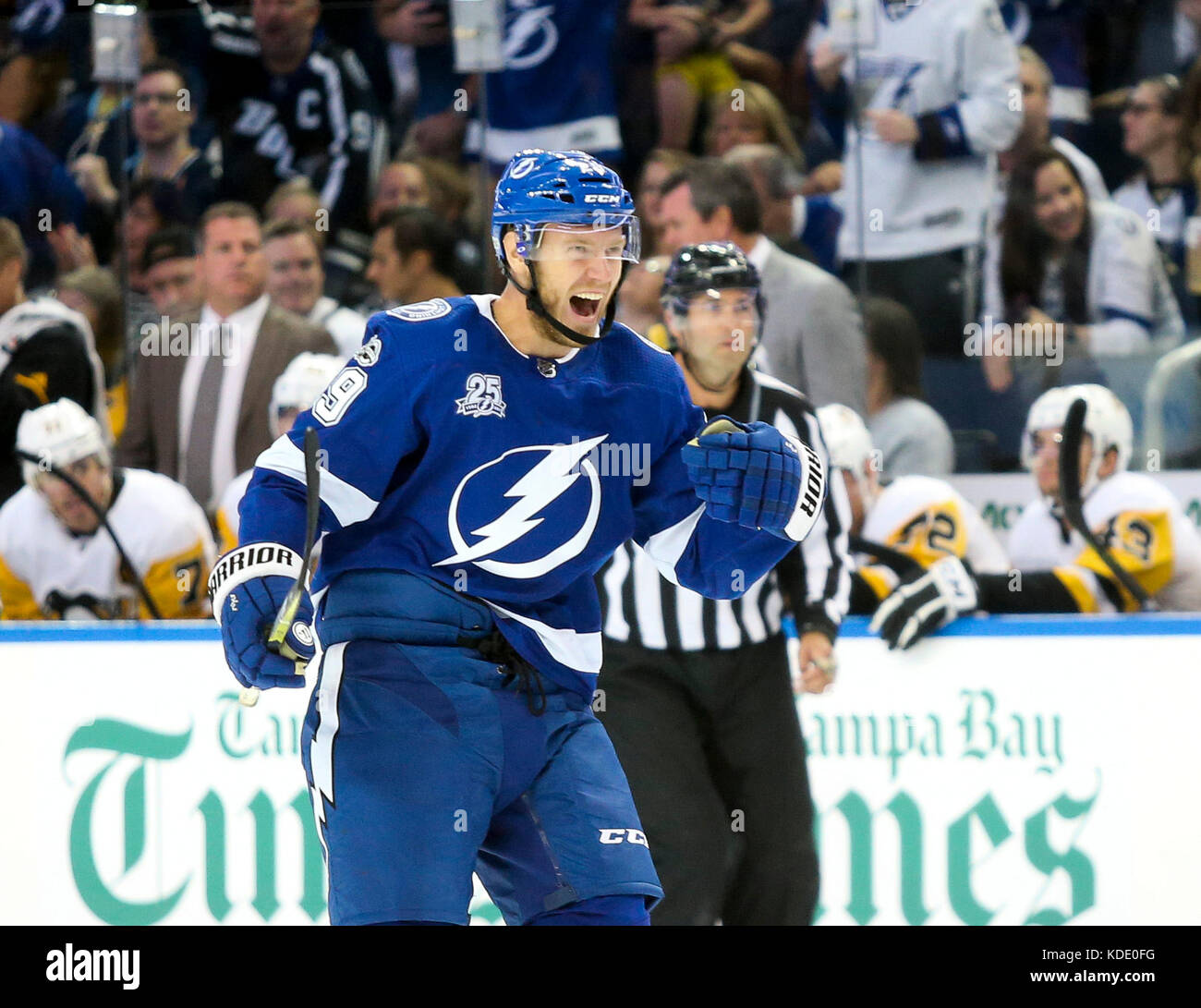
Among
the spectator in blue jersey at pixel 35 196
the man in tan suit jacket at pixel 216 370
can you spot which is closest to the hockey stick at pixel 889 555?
the man in tan suit jacket at pixel 216 370

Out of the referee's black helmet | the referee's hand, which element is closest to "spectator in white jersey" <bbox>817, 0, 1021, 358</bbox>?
the referee's black helmet

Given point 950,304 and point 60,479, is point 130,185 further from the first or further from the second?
point 950,304

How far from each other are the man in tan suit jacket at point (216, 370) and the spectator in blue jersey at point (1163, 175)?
2.14 m

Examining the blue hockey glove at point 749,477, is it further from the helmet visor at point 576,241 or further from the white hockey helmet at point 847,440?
the white hockey helmet at point 847,440

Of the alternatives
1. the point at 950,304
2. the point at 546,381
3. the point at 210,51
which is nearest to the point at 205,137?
the point at 210,51

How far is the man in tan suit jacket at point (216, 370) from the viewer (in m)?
5.22

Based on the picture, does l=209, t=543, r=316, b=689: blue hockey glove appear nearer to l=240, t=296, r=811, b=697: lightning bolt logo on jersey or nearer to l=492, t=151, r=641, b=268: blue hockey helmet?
l=240, t=296, r=811, b=697: lightning bolt logo on jersey

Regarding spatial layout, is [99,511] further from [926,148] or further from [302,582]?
[302,582]

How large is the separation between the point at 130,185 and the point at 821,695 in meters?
2.41

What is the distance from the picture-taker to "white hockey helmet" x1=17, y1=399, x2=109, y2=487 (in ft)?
16.4

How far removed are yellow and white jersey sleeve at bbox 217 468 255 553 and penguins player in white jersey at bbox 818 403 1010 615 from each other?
4.90ft

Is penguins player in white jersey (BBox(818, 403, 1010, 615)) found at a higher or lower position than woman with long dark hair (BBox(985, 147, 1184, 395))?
lower

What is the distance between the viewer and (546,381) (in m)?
2.73
